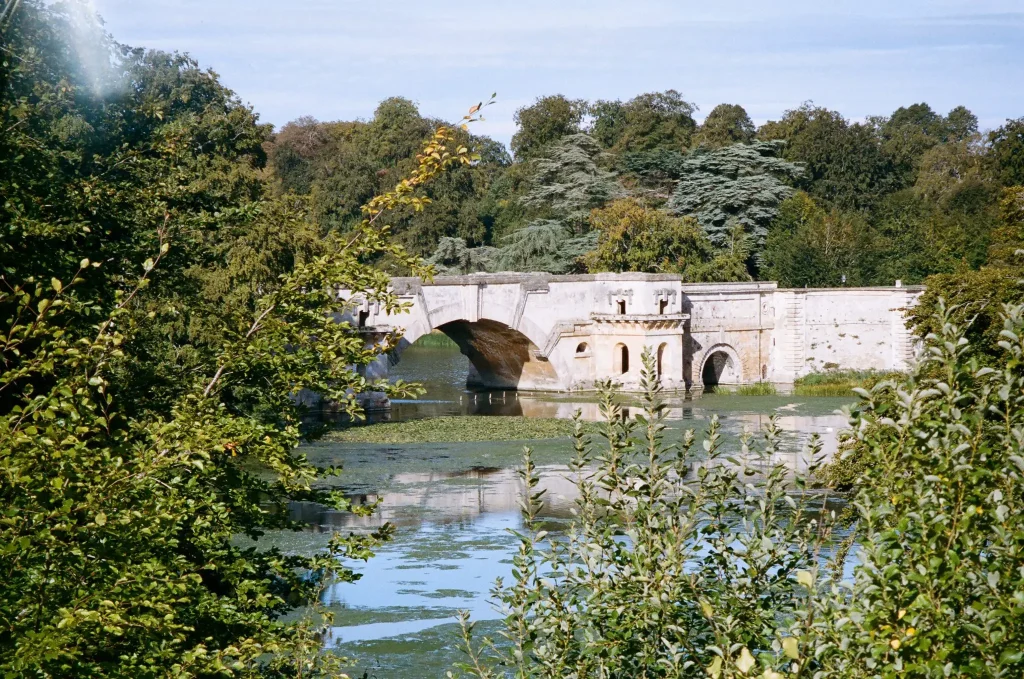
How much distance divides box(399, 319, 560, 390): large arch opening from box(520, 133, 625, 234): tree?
29.5 feet

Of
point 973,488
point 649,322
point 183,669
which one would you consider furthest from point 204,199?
point 649,322

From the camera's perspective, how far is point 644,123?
5438cm

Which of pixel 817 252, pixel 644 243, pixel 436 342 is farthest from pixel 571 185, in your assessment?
pixel 436 342

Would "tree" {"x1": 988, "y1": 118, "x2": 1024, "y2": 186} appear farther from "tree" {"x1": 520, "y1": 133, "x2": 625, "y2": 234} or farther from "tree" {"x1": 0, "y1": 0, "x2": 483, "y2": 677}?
"tree" {"x1": 0, "y1": 0, "x2": 483, "y2": 677}

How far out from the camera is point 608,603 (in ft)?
18.0

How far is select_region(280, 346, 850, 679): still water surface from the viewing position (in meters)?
13.4

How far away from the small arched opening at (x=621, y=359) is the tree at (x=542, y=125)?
1957 cm

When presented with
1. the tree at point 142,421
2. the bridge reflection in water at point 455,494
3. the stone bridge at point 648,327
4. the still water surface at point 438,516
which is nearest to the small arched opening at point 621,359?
the stone bridge at point 648,327

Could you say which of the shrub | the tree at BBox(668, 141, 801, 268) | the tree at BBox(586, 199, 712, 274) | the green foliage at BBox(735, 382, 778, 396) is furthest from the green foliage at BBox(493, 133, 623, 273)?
the shrub

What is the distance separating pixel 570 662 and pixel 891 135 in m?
66.7

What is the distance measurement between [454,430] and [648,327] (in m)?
9.15

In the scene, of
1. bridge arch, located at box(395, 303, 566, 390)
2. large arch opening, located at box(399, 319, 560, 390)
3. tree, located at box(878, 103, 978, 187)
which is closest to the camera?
bridge arch, located at box(395, 303, 566, 390)

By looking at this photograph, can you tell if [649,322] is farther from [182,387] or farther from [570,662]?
[570,662]

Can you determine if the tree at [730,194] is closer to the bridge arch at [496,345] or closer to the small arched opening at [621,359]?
the bridge arch at [496,345]
